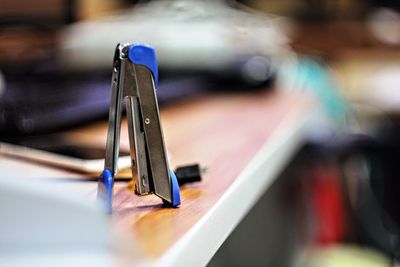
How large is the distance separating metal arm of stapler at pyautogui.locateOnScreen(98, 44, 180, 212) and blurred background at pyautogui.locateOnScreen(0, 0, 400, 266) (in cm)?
18

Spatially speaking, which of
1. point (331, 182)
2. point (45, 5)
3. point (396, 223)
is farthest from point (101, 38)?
point (396, 223)

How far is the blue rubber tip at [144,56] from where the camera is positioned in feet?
1.19

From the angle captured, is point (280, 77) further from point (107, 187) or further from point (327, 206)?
point (107, 187)

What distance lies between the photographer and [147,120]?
1.22ft

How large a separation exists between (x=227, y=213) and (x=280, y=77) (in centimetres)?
105

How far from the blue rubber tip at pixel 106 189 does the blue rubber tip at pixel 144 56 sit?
0.05 meters

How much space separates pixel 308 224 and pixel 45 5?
0.74 meters

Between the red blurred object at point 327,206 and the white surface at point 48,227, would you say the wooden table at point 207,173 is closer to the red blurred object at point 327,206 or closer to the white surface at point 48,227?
the white surface at point 48,227

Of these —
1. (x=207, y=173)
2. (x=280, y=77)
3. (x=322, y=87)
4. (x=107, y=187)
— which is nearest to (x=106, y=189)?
(x=107, y=187)

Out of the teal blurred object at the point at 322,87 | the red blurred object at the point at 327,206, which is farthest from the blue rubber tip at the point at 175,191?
the red blurred object at the point at 327,206

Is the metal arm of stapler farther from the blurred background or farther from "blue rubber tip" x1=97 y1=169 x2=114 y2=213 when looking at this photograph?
the blurred background

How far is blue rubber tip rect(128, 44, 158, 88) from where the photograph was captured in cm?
36

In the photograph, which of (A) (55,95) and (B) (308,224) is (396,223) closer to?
(B) (308,224)

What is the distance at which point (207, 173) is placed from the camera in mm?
494
